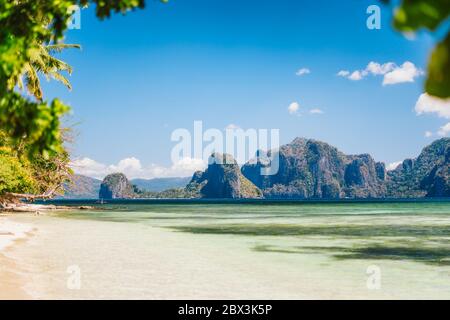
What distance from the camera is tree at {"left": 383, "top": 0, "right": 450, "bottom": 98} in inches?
44.2

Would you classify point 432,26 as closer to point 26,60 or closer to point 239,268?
point 26,60

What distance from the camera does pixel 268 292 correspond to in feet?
33.8

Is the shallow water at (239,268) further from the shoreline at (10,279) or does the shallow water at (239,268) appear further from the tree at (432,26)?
the tree at (432,26)

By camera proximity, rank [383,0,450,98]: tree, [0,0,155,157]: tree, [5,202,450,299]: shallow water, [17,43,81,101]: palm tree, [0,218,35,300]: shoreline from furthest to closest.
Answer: [17,43,81,101]: palm tree, [5,202,450,299]: shallow water, [0,218,35,300]: shoreline, [0,0,155,157]: tree, [383,0,450,98]: tree

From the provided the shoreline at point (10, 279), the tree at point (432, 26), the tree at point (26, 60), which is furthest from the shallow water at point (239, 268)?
the tree at point (432, 26)

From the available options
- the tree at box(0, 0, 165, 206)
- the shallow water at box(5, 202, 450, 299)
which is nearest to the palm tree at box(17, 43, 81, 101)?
the shallow water at box(5, 202, 450, 299)

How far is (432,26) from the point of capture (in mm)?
1192

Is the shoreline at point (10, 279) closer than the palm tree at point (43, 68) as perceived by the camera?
Yes

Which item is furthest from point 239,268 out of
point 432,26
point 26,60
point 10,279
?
point 432,26

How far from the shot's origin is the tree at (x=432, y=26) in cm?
112

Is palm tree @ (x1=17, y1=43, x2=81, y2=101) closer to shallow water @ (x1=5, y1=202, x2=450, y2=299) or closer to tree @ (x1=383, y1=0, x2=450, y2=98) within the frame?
shallow water @ (x1=5, y1=202, x2=450, y2=299)

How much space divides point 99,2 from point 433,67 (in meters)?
3.82

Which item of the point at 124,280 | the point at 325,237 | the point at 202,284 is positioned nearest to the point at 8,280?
the point at 124,280
